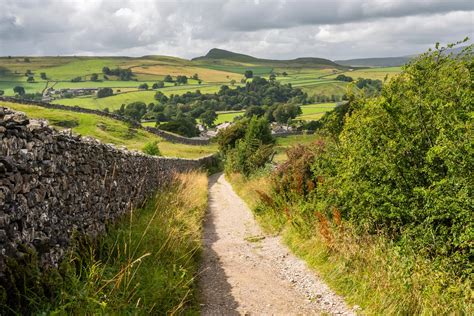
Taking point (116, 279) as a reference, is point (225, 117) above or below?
below

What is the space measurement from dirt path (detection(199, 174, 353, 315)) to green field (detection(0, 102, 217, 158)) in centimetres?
2868

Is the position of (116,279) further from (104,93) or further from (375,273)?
(104,93)

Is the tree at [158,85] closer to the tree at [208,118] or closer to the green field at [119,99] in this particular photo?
the green field at [119,99]

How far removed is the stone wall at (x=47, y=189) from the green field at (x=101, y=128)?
1245 inches

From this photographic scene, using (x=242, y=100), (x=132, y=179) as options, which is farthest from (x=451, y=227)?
(x=242, y=100)

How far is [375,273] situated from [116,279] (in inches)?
174

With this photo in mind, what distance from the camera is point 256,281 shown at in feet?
28.9

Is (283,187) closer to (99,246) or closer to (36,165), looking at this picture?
(99,246)

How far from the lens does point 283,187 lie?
49.7 ft

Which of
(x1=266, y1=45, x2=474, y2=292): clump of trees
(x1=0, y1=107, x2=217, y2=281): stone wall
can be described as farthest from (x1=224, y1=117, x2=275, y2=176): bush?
(x1=0, y1=107, x2=217, y2=281): stone wall

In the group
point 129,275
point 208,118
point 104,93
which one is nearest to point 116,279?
point 129,275

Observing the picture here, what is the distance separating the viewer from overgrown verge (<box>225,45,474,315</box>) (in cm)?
663

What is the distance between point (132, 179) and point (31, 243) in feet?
21.2

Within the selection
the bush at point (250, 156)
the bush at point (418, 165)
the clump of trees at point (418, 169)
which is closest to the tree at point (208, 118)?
the bush at point (250, 156)
